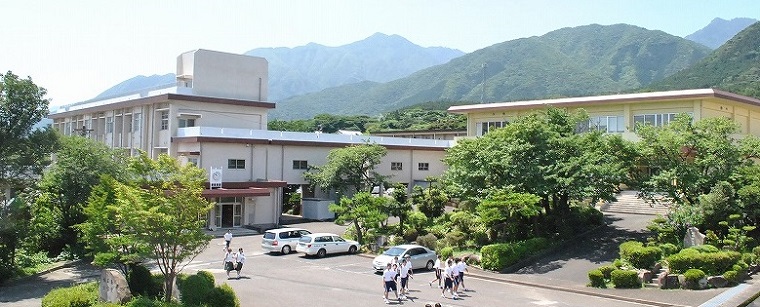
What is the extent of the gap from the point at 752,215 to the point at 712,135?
13.0 feet

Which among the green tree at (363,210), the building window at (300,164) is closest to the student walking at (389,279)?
the green tree at (363,210)

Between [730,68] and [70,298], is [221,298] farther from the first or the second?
[730,68]

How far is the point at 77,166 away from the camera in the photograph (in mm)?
28219

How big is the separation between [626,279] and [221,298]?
13945 millimetres

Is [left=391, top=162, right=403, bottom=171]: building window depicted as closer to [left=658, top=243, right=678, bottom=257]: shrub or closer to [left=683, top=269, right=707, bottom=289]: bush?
[left=658, top=243, right=678, bottom=257]: shrub

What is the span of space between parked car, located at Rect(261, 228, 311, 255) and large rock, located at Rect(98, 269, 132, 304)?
43.4 ft

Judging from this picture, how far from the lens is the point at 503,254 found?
26.5m

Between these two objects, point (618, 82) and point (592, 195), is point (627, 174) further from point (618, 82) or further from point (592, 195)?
point (618, 82)

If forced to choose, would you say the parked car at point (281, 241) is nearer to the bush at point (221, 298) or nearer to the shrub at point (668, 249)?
the bush at point (221, 298)

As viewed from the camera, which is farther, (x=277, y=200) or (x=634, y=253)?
(x=277, y=200)

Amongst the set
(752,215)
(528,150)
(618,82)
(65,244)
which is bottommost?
(65,244)

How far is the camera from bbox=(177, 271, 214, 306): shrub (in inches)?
707

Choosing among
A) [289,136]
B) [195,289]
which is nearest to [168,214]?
[195,289]

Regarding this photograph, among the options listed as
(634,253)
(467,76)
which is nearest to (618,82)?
(467,76)
